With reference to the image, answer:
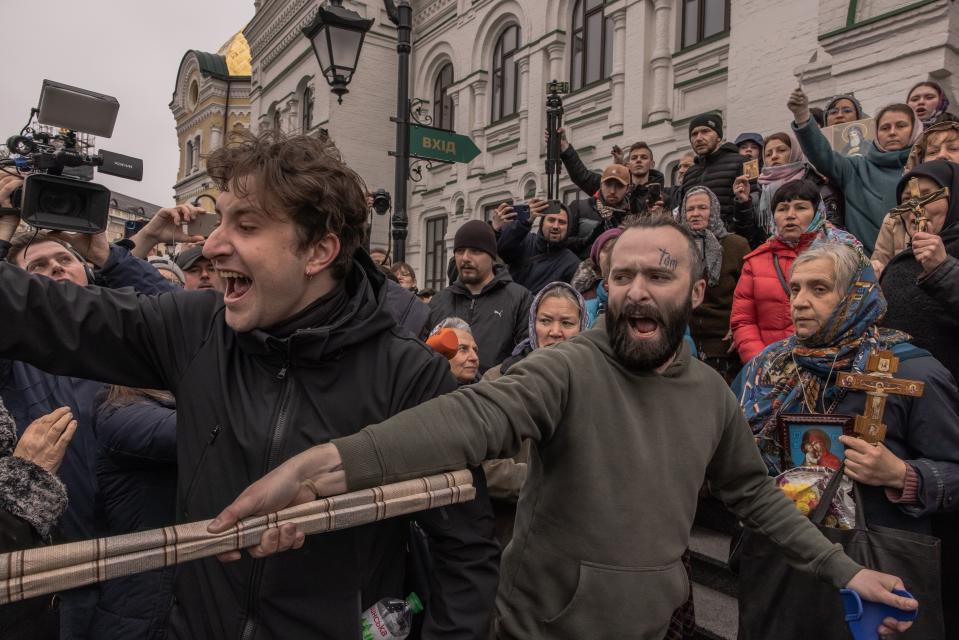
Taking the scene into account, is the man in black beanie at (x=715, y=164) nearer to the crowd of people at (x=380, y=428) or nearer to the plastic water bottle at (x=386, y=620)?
the crowd of people at (x=380, y=428)

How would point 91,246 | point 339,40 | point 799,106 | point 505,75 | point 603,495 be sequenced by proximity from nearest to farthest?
point 603,495 → point 91,246 → point 799,106 → point 339,40 → point 505,75

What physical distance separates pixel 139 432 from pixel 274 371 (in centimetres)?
108

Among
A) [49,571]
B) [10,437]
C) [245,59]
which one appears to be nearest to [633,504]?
[49,571]

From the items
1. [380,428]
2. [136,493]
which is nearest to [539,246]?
[136,493]

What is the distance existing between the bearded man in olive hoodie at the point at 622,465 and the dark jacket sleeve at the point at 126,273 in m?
2.17

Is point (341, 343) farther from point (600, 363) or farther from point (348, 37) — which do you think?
point (348, 37)

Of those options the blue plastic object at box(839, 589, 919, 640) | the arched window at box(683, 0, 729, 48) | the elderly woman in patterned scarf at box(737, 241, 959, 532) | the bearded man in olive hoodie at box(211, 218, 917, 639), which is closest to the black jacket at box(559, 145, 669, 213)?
the elderly woman in patterned scarf at box(737, 241, 959, 532)

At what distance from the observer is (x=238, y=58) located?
37.5 meters

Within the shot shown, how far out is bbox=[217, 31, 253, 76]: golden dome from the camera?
37031mm

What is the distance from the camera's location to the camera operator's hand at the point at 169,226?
2.65 meters

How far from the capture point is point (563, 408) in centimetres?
168

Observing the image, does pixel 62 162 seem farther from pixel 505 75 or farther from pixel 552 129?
pixel 505 75

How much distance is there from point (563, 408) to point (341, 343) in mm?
613

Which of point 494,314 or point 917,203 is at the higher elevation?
point 917,203
